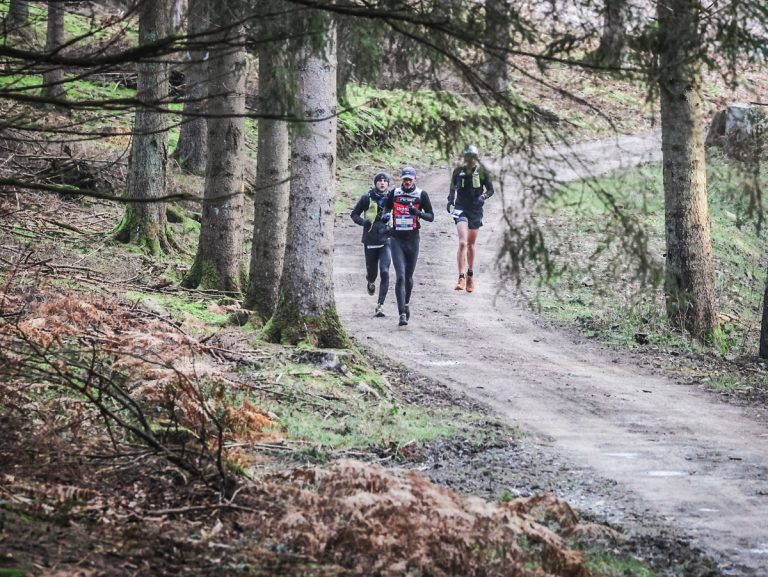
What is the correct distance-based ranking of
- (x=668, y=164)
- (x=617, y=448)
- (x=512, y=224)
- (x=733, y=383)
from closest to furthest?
1. (x=512, y=224)
2. (x=617, y=448)
3. (x=733, y=383)
4. (x=668, y=164)

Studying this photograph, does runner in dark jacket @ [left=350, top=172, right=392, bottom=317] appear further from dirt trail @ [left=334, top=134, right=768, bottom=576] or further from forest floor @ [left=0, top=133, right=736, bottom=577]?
forest floor @ [left=0, top=133, right=736, bottom=577]

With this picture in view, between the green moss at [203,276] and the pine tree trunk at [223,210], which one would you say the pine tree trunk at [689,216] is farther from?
the green moss at [203,276]

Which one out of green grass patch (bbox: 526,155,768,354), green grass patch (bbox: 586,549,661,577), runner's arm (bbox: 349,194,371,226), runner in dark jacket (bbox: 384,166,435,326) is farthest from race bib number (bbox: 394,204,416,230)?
green grass patch (bbox: 586,549,661,577)

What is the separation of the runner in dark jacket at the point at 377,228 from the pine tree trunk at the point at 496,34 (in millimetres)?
9001

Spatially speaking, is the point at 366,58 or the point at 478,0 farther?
the point at 366,58

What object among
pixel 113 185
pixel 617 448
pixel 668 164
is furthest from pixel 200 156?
pixel 617 448

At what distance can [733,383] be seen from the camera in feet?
42.3

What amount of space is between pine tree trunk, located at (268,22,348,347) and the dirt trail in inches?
82.5

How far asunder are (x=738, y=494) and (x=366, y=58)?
14.9ft

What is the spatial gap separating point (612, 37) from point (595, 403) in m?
6.23

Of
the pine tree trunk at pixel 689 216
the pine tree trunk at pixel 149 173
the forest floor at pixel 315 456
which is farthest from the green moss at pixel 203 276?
the pine tree trunk at pixel 689 216

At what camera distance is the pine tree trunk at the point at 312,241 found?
1110cm

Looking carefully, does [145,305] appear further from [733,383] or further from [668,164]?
[668,164]

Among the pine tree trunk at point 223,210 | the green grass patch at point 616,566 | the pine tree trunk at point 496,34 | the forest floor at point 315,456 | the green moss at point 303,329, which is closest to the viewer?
the forest floor at point 315,456
